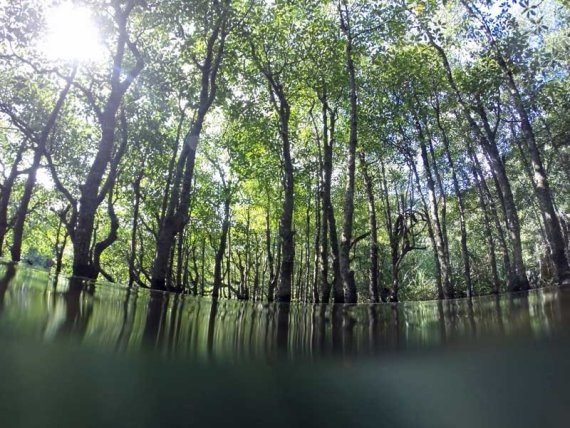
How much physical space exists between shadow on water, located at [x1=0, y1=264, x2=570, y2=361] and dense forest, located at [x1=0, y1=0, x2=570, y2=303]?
2.42m

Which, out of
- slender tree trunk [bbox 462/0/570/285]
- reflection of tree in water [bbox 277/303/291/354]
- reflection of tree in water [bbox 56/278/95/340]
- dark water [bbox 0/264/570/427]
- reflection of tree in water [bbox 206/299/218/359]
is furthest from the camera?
slender tree trunk [bbox 462/0/570/285]

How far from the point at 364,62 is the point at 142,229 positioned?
18.9 m

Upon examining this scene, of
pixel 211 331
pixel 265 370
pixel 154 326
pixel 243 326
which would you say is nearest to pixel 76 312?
pixel 154 326

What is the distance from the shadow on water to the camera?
2219 mm

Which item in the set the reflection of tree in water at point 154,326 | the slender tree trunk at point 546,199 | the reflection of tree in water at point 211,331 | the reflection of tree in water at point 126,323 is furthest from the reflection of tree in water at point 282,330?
the slender tree trunk at point 546,199

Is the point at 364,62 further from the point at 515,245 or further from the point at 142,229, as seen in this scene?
the point at 142,229

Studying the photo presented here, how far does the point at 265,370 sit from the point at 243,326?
3.10 ft

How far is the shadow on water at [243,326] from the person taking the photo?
222cm

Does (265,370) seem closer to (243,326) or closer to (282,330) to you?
(282,330)

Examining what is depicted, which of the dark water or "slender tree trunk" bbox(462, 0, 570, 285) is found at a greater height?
"slender tree trunk" bbox(462, 0, 570, 285)

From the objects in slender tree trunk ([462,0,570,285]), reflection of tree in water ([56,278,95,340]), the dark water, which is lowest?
the dark water

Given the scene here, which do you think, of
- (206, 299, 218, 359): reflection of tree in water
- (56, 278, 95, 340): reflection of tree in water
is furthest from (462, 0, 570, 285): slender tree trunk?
(56, 278, 95, 340): reflection of tree in water

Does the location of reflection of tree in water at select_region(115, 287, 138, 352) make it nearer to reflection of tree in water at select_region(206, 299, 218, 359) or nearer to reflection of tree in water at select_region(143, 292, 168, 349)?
reflection of tree in water at select_region(143, 292, 168, 349)

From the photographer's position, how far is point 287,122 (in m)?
13.8
